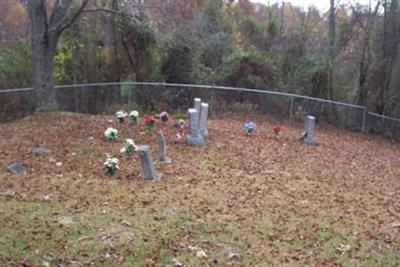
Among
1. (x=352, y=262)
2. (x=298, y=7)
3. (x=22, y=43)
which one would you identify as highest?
(x=298, y=7)

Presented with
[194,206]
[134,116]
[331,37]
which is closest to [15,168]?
[194,206]

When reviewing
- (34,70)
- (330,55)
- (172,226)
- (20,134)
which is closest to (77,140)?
(20,134)

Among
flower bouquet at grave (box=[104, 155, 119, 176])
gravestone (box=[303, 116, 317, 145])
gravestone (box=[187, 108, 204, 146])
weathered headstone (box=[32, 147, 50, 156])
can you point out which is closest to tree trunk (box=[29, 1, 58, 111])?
weathered headstone (box=[32, 147, 50, 156])

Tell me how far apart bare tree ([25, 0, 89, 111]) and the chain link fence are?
90.9 inches

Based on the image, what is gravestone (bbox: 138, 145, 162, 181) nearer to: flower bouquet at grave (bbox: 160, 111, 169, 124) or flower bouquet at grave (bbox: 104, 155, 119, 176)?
flower bouquet at grave (bbox: 104, 155, 119, 176)

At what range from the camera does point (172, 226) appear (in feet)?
17.3

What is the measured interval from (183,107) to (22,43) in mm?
4170

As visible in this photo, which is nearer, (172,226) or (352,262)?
(352,262)

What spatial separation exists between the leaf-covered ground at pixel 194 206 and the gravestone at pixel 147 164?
156 mm

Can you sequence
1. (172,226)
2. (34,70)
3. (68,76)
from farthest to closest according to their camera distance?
1. (68,76)
2. (34,70)
3. (172,226)

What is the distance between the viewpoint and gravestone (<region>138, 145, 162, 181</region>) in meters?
6.62

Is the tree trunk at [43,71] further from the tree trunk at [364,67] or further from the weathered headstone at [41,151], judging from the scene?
the tree trunk at [364,67]

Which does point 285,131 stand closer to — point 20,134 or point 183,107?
point 183,107

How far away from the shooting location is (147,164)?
22.1 feet
